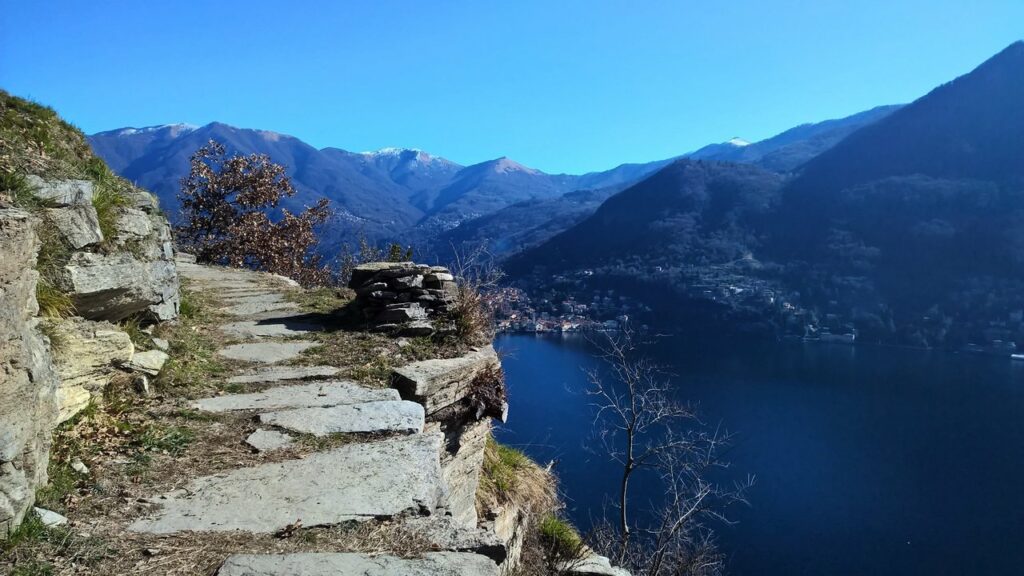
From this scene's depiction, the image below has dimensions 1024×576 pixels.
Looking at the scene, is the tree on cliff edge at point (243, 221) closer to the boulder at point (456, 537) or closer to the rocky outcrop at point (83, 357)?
the rocky outcrop at point (83, 357)

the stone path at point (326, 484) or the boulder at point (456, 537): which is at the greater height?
the stone path at point (326, 484)

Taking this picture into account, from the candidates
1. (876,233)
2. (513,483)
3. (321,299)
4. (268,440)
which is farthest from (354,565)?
(876,233)

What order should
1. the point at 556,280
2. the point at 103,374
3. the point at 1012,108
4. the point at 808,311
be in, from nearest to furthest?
the point at 103,374 < the point at 808,311 < the point at 556,280 < the point at 1012,108

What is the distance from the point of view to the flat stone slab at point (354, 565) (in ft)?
7.50

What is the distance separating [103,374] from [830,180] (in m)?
140

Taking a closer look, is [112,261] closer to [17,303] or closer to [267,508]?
[17,303]

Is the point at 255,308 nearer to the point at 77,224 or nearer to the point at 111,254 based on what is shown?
the point at 111,254

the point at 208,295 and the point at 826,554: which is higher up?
the point at 208,295

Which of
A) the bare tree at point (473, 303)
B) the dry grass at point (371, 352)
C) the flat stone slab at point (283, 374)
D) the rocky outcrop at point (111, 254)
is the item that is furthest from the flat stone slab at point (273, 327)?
the bare tree at point (473, 303)

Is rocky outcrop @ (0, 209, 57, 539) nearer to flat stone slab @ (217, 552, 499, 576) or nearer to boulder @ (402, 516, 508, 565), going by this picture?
flat stone slab @ (217, 552, 499, 576)

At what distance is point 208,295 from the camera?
8.46 m

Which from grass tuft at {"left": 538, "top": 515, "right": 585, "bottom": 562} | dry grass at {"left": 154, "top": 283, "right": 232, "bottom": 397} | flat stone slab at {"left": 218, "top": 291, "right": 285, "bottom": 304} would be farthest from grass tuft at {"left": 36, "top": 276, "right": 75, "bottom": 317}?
grass tuft at {"left": 538, "top": 515, "right": 585, "bottom": 562}

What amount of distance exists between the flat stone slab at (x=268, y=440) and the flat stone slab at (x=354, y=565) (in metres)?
1.16

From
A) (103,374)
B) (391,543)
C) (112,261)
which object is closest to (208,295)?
(112,261)
